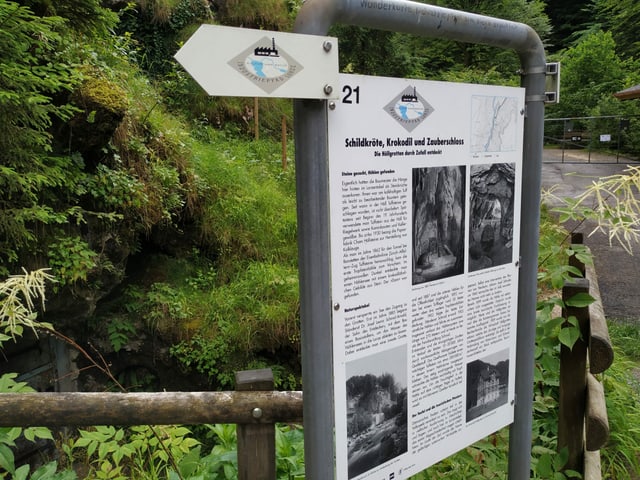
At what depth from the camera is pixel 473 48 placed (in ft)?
60.8

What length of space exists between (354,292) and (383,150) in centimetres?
39

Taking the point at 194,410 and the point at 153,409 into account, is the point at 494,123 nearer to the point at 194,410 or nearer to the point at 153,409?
the point at 194,410

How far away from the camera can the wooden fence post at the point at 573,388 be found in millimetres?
2477

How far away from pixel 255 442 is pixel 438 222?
3.31 ft

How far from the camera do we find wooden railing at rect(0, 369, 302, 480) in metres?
1.84

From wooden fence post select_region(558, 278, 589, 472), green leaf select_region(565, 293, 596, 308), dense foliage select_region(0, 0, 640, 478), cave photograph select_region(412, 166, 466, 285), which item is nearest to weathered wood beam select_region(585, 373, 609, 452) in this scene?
wooden fence post select_region(558, 278, 589, 472)

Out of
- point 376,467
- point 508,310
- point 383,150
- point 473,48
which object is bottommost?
point 376,467

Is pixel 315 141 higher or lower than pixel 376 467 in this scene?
higher

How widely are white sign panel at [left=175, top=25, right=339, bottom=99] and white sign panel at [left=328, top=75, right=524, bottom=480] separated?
99 mm

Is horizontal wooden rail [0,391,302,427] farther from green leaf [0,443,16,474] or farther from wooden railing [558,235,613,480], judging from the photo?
wooden railing [558,235,613,480]

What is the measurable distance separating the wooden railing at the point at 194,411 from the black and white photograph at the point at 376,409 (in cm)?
37

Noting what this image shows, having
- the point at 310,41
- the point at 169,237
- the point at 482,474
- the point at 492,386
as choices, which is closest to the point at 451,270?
the point at 492,386

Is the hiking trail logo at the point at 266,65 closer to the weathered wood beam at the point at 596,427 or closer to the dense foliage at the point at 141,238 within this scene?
the dense foliage at the point at 141,238

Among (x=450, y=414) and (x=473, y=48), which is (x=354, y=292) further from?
(x=473, y=48)
